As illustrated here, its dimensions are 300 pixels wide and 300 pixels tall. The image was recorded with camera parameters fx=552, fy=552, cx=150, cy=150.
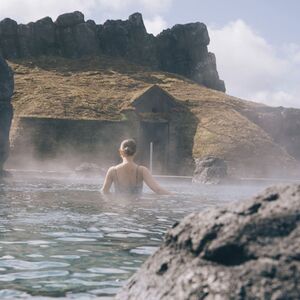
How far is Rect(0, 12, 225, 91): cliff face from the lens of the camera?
9519 centimetres


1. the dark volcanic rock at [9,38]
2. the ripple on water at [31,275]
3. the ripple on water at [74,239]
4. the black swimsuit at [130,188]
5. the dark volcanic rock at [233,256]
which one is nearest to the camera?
the dark volcanic rock at [233,256]

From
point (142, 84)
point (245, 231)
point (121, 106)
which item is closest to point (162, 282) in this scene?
point (245, 231)

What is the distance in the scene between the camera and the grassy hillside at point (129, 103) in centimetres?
5841

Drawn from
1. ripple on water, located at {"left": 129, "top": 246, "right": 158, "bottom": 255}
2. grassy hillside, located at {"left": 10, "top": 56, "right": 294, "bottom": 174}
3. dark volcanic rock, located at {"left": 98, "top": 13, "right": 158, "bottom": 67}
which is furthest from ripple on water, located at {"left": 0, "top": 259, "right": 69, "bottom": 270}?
dark volcanic rock, located at {"left": 98, "top": 13, "right": 158, "bottom": 67}

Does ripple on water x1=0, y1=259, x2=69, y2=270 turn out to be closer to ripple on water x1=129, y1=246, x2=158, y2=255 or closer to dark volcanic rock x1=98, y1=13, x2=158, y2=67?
ripple on water x1=129, y1=246, x2=158, y2=255

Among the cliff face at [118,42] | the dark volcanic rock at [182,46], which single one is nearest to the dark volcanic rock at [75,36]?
the cliff face at [118,42]

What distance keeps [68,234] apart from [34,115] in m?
52.2

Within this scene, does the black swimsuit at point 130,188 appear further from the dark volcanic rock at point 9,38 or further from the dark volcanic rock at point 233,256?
the dark volcanic rock at point 9,38

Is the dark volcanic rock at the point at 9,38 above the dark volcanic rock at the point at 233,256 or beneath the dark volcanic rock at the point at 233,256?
above

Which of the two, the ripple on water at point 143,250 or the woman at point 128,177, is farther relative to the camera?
the woman at point 128,177

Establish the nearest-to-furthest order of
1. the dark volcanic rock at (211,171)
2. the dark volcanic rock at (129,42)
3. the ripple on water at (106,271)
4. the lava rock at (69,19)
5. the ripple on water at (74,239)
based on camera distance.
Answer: the ripple on water at (106,271), the ripple on water at (74,239), the dark volcanic rock at (211,171), the lava rock at (69,19), the dark volcanic rock at (129,42)

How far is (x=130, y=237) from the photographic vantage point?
8.49m

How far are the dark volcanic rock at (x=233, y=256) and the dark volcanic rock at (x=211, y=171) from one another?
32808 millimetres

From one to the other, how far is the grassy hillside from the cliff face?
594cm
